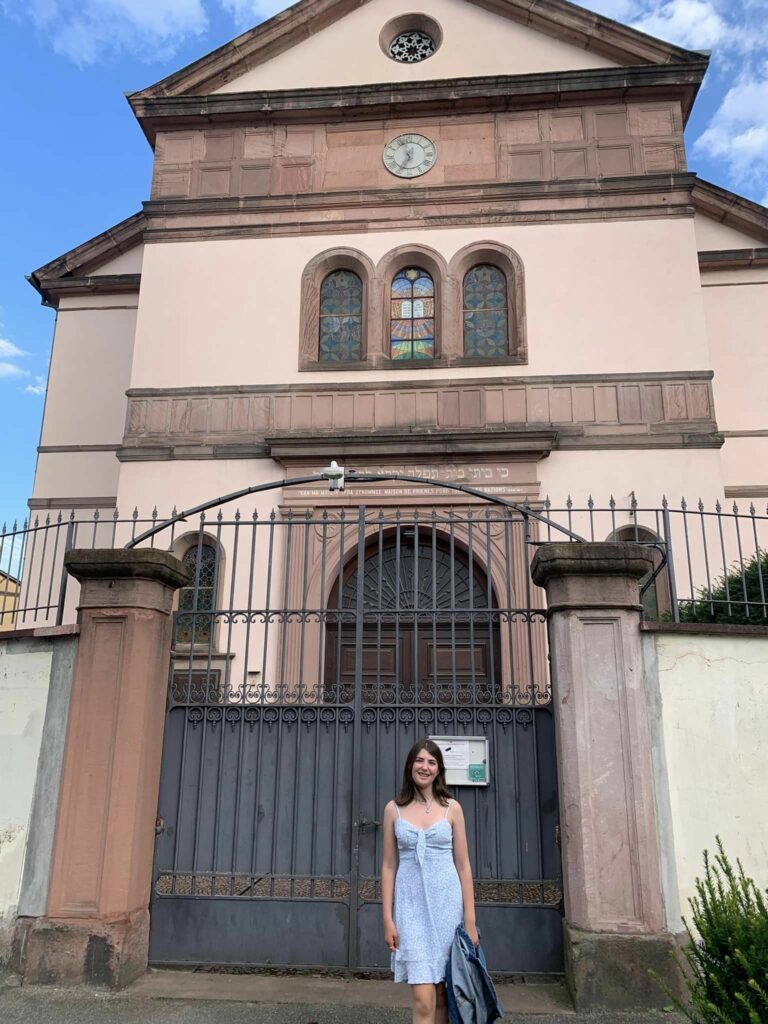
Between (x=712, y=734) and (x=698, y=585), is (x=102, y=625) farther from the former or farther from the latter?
(x=698, y=585)

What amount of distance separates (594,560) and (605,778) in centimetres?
151

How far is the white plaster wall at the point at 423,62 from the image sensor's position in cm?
1441

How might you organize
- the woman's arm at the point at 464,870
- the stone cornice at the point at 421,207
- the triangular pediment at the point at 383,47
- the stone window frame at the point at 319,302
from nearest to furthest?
the woman's arm at the point at 464,870 < the stone window frame at the point at 319,302 < the stone cornice at the point at 421,207 < the triangular pediment at the point at 383,47

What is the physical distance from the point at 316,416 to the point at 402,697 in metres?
6.92

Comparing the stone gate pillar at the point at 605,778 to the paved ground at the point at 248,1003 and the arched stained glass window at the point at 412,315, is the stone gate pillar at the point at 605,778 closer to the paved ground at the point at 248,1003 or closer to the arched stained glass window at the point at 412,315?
the paved ground at the point at 248,1003

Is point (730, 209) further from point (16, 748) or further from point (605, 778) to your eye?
point (16, 748)

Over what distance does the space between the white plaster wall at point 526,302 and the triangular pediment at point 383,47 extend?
3107mm

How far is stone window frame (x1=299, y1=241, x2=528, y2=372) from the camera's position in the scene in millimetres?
13047

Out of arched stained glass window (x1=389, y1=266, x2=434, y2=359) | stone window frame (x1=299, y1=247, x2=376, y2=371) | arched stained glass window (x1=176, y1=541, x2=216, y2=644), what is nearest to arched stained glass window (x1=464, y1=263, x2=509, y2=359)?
arched stained glass window (x1=389, y1=266, x2=434, y2=359)

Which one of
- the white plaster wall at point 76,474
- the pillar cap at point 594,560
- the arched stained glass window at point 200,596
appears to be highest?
the white plaster wall at point 76,474

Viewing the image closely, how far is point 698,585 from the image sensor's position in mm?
11375

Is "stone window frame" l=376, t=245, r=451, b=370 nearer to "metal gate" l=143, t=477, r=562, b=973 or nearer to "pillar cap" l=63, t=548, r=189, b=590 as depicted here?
"metal gate" l=143, t=477, r=562, b=973

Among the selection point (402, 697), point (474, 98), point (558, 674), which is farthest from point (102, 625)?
point (474, 98)

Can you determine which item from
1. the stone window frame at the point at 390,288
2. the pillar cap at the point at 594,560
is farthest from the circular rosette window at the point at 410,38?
the pillar cap at the point at 594,560
